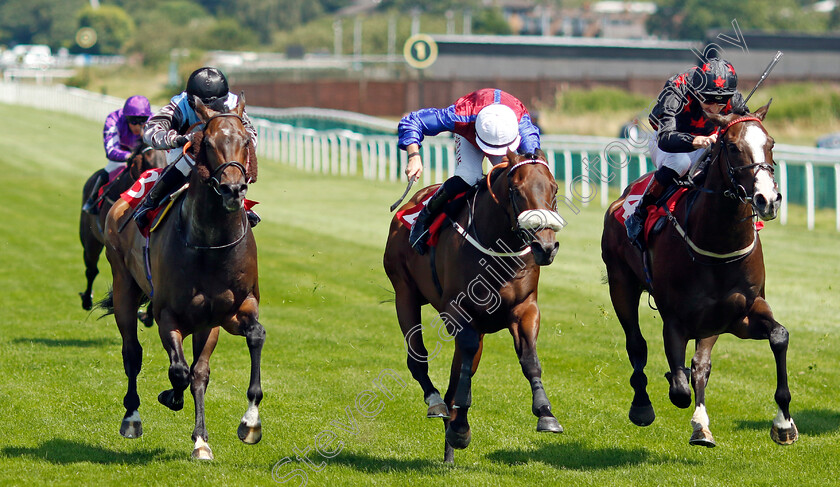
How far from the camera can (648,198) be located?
7105 mm

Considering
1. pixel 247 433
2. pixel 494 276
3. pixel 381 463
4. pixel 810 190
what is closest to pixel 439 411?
pixel 381 463

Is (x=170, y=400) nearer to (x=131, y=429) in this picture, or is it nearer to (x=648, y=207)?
(x=131, y=429)

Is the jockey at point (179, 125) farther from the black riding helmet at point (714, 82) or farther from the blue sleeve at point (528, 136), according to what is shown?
the black riding helmet at point (714, 82)

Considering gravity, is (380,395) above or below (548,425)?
below

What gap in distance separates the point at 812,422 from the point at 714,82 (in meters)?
2.48

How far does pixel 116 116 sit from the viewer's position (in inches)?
432

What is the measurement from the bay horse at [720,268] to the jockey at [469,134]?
1047 millimetres

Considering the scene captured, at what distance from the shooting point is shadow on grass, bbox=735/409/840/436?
7160 mm

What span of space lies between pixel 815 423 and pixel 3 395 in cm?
582

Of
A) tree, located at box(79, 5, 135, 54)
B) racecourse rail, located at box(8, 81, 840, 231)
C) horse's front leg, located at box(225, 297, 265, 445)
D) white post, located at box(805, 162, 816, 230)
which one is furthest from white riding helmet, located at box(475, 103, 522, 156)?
tree, located at box(79, 5, 135, 54)

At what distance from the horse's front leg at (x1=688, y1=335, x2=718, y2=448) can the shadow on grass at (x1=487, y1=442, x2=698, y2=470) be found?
1.15ft

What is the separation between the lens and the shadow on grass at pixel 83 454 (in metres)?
6.52

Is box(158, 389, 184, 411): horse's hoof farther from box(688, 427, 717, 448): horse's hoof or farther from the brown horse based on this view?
the brown horse

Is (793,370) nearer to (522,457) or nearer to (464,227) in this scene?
(522,457)
